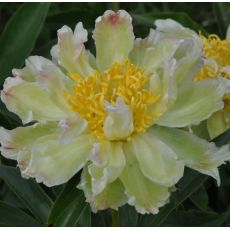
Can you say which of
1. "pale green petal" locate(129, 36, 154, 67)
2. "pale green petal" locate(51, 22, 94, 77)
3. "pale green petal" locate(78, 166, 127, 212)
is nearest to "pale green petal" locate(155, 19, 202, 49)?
"pale green petal" locate(129, 36, 154, 67)

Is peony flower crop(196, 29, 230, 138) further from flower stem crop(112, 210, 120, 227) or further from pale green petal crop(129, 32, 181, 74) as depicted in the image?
flower stem crop(112, 210, 120, 227)

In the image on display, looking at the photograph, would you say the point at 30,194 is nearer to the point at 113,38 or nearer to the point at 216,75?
the point at 113,38

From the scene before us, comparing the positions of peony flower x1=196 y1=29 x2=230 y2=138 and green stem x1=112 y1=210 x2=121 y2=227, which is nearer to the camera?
green stem x1=112 y1=210 x2=121 y2=227

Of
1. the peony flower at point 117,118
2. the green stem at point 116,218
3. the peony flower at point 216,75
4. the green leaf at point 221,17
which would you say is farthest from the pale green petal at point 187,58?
the green leaf at point 221,17

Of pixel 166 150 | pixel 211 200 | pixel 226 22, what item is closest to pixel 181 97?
pixel 166 150

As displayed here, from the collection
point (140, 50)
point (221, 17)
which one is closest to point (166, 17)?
point (221, 17)

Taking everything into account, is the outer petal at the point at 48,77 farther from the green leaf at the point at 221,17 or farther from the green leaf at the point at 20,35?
the green leaf at the point at 221,17
